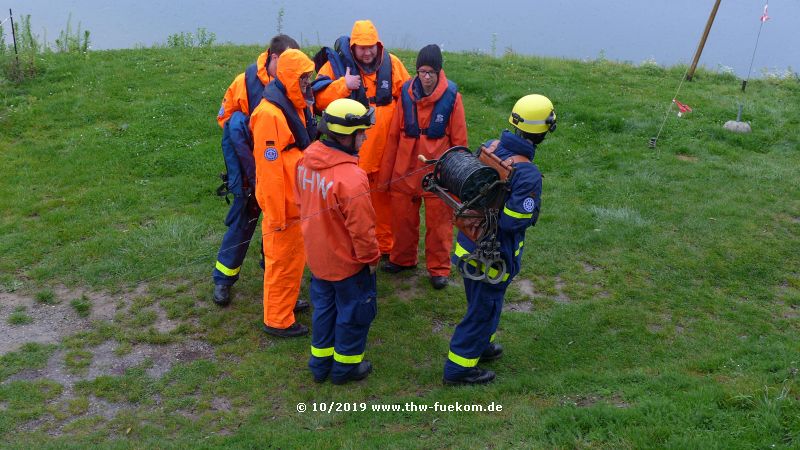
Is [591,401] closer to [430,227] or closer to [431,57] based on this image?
[430,227]

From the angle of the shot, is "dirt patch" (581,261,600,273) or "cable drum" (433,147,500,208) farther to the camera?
"dirt patch" (581,261,600,273)

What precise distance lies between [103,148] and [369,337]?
5115 millimetres

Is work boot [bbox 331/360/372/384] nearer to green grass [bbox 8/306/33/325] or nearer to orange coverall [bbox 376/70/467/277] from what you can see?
orange coverall [bbox 376/70/467/277]

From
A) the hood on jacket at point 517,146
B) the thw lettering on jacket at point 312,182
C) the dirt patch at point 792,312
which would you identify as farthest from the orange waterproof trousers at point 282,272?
the dirt patch at point 792,312

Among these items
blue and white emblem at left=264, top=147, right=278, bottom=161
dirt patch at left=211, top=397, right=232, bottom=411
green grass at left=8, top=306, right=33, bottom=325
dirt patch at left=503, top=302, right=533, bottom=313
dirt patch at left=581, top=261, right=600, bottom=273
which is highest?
blue and white emblem at left=264, top=147, right=278, bottom=161

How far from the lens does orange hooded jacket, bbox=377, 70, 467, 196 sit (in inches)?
226

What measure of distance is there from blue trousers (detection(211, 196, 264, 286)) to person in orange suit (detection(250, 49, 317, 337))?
1.79ft

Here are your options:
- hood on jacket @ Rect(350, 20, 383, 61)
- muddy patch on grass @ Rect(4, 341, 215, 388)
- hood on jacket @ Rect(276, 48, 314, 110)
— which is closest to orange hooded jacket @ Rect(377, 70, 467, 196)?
hood on jacket @ Rect(350, 20, 383, 61)

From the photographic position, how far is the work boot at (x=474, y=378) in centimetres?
479

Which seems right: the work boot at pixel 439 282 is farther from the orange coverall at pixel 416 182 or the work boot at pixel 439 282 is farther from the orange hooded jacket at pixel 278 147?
the orange hooded jacket at pixel 278 147

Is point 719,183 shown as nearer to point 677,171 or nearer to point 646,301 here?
point 677,171

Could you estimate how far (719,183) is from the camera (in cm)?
809

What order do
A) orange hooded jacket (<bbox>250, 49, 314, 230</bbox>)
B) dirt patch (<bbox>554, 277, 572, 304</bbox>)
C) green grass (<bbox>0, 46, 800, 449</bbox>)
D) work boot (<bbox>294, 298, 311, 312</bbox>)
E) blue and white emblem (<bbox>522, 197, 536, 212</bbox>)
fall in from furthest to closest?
1. dirt patch (<bbox>554, 277, 572, 304</bbox>)
2. work boot (<bbox>294, 298, 311, 312</bbox>)
3. orange hooded jacket (<bbox>250, 49, 314, 230</bbox>)
4. blue and white emblem (<bbox>522, 197, 536, 212</bbox>)
5. green grass (<bbox>0, 46, 800, 449</bbox>)

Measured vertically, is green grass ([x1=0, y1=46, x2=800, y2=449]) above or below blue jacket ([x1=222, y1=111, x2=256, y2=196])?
below
